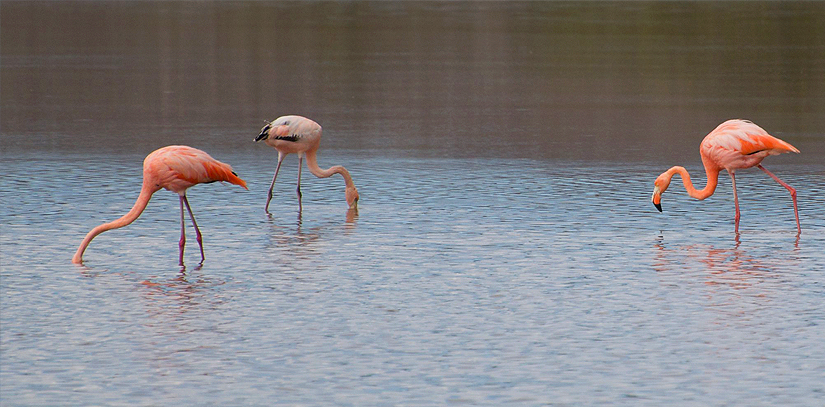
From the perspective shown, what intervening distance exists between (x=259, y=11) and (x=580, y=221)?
45977mm

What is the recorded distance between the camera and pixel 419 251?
11273 millimetres

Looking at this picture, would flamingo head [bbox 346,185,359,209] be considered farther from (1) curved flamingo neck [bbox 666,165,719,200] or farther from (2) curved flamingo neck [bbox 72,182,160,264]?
(1) curved flamingo neck [bbox 666,165,719,200]

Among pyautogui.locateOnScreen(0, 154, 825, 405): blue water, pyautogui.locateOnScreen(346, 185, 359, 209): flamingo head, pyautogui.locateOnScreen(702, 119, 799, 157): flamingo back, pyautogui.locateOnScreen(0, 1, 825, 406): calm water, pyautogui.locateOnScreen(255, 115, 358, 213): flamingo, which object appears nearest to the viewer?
pyautogui.locateOnScreen(0, 154, 825, 405): blue water

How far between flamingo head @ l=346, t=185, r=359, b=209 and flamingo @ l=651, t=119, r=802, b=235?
9.84 ft

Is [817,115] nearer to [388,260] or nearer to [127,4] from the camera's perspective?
[388,260]

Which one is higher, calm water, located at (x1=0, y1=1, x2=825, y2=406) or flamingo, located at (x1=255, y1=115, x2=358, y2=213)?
flamingo, located at (x1=255, y1=115, x2=358, y2=213)

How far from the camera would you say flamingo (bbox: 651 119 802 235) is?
489 inches

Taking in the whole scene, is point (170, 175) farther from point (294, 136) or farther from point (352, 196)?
point (294, 136)

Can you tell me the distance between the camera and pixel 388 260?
35.8 feet

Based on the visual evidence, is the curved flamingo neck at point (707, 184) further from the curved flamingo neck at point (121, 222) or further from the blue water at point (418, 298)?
the curved flamingo neck at point (121, 222)

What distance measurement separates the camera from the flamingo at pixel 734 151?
12430 millimetres

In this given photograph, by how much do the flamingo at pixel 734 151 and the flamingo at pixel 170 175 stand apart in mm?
4463

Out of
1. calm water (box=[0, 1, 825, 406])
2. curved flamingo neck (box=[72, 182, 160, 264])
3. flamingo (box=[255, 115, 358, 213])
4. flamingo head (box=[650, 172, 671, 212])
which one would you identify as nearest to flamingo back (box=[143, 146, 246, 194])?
curved flamingo neck (box=[72, 182, 160, 264])

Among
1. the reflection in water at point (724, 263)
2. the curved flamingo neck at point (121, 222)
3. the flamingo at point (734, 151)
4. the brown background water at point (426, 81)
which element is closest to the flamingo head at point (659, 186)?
the flamingo at point (734, 151)
